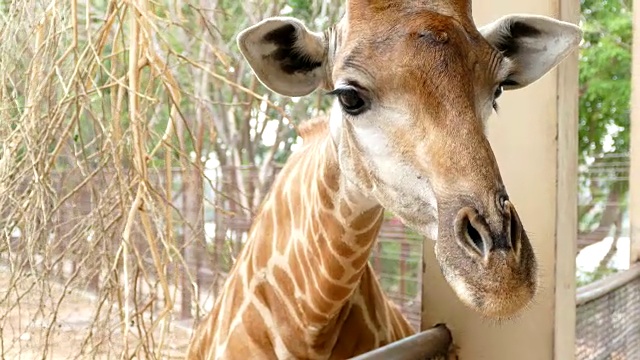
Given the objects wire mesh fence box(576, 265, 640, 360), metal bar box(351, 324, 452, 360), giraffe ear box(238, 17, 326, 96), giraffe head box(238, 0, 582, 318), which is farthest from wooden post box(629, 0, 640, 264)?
giraffe ear box(238, 17, 326, 96)

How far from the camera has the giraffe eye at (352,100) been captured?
1364 mm

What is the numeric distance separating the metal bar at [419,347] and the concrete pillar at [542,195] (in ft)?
0.14

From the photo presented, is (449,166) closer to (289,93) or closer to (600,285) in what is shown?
(289,93)

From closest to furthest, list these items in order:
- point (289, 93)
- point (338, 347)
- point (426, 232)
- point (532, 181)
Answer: point (426, 232) → point (289, 93) → point (532, 181) → point (338, 347)

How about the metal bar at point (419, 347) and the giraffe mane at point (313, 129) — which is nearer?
the metal bar at point (419, 347)

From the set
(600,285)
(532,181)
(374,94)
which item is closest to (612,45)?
(600,285)

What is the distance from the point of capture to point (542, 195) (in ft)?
5.51

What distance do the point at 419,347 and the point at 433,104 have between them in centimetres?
62

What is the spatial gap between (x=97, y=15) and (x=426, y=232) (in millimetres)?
1093

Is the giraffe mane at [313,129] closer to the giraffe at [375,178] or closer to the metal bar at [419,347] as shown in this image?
the giraffe at [375,178]

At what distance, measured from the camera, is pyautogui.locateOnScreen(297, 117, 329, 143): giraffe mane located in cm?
198

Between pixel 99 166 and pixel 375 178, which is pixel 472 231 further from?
pixel 99 166

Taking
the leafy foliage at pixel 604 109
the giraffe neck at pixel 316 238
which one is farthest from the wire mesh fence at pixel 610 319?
the leafy foliage at pixel 604 109

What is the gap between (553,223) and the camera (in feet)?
5.44
